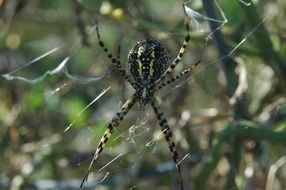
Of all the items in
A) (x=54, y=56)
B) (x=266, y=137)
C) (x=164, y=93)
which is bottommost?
(x=266, y=137)

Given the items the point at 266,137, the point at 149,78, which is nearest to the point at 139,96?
the point at 149,78

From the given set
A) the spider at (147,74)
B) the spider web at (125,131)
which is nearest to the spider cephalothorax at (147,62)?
the spider at (147,74)

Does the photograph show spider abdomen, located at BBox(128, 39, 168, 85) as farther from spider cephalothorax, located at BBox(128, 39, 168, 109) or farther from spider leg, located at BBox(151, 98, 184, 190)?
spider leg, located at BBox(151, 98, 184, 190)

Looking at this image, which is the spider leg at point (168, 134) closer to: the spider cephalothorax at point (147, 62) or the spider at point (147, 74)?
the spider at point (147, 74)

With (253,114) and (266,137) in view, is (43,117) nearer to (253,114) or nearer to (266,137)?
(253,114)

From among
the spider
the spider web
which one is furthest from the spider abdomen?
the spider web

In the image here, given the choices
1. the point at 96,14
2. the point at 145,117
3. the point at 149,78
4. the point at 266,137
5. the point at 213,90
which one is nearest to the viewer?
the point at 266,137

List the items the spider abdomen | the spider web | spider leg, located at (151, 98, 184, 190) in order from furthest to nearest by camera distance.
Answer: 1. the spider web
2. spider leg, located at (151, 98, 184, 190)
3. the spider abdomen
